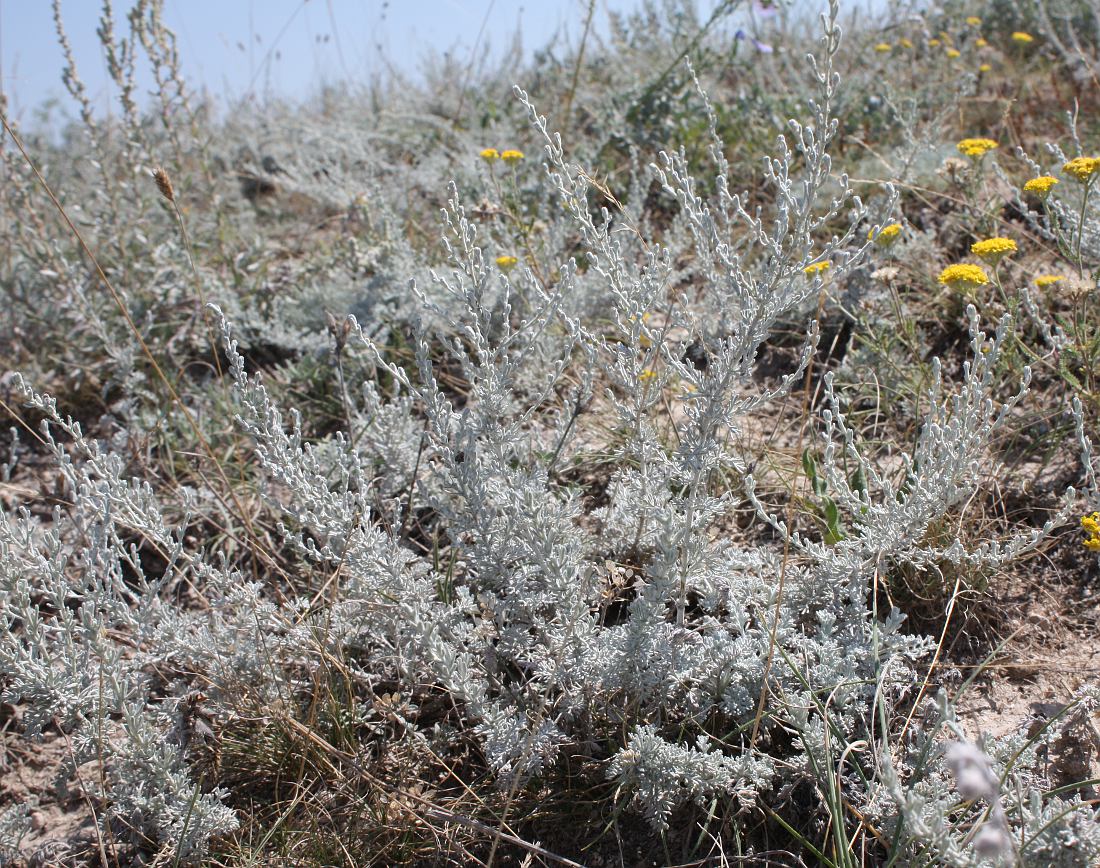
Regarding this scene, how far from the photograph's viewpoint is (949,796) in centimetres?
157

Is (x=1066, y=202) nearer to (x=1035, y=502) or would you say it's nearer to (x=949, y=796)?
(x=1035, y=502)

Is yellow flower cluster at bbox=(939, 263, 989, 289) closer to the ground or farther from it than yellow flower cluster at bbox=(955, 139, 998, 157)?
closer to the ground

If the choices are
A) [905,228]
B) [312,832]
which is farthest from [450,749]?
[905,228]

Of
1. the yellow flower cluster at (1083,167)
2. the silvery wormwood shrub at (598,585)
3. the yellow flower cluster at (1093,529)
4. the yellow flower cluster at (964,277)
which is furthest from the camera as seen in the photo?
the yellow flower cluster at (1083,167)

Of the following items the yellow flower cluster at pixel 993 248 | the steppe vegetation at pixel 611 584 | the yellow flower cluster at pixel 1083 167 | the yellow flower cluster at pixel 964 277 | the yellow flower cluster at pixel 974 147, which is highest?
the yellow flower cluster at pixel 974 147

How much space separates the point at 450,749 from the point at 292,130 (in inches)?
188

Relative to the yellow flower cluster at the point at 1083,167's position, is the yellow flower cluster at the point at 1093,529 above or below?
below

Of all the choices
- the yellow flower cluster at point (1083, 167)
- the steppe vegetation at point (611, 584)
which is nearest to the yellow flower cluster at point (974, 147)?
the steppe vegetation at point (611, 584)

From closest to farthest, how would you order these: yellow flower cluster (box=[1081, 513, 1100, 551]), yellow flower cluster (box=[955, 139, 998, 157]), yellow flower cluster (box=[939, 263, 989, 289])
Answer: yellow flower cluster (box=[1081, 513, 1100, 551])
yellow flower cluster (box=[939, 263, 989, 289])
yellow flower cluster (box=[955, 139, 998, 157])

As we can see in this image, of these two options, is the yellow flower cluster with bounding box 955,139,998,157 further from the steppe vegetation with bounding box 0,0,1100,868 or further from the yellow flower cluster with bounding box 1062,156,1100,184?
the yellow flower cluster with bounding box 1062,156,1100,184

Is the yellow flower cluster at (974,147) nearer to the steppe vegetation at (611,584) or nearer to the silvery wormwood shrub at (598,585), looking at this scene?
the steppe vegetation at (611,584)

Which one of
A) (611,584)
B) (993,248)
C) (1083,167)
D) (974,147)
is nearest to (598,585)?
(611,584)

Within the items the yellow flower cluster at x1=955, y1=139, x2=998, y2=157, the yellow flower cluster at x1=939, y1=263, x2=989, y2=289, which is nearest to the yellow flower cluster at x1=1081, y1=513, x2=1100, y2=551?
the yellow flower cluster at x1=939, y1=263, x2=989, y2=289

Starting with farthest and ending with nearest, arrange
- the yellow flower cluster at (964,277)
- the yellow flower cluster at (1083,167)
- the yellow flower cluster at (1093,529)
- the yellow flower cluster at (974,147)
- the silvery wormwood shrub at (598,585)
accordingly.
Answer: the yellow flower cluster at (974,147) < the yellow flower cluster at (1083,167) < the yellow flower cluster at (964,277) < the yellow flower cluster at (1093,529) < the silvery wormwood shrub at (598,585)
